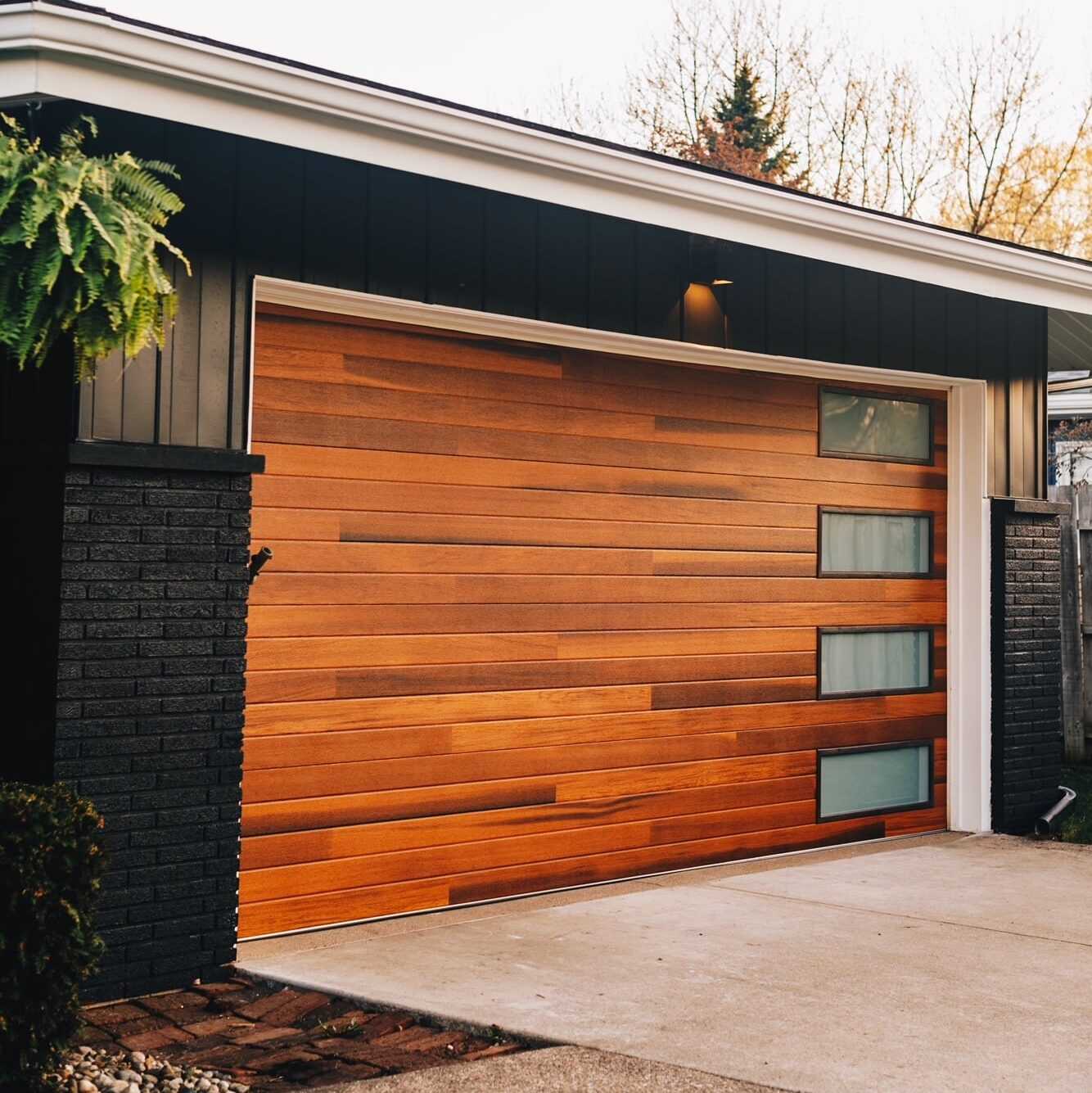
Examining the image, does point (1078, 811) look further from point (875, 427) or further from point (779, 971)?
point (779, 971)

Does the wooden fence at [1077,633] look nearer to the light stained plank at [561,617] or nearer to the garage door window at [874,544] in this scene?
the light stained plank at [561,617]

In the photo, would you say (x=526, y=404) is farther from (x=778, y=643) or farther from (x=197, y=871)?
(x=197, y=871)

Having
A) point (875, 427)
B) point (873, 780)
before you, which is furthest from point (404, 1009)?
point (875, 427)

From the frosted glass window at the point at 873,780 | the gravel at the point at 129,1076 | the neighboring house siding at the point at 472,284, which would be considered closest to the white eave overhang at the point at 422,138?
the neighboring house siding at the point at 472,284

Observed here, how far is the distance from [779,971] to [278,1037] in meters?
1.78

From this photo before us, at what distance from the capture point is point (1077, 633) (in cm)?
1048

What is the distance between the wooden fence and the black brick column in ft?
6.11

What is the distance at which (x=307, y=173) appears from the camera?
5.57 m

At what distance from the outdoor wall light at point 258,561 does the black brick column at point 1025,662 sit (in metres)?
4.66

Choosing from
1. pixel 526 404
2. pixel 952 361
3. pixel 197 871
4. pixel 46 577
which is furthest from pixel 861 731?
pixel 46 577

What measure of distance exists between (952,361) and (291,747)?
178 inches

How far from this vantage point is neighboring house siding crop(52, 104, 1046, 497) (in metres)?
5.15

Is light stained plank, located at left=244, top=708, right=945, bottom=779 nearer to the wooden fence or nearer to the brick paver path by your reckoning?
the brick paver path

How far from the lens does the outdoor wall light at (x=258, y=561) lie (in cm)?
546
